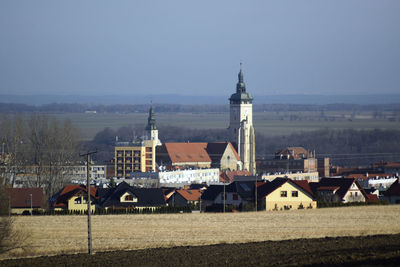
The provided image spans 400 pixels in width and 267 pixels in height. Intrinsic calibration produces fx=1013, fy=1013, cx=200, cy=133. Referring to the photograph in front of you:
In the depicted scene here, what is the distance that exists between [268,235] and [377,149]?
137328 mm

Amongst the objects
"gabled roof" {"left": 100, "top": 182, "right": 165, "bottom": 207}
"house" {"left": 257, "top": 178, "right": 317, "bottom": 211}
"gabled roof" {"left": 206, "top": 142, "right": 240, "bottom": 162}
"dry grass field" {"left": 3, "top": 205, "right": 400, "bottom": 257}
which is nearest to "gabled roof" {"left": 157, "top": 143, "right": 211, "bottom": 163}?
"gabled roof" {"left": 206, "top": 142, "right": 240, "bottom": 162}

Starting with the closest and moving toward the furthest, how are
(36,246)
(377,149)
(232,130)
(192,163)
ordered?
(36,246), (192,163), (232,130), (377,149)

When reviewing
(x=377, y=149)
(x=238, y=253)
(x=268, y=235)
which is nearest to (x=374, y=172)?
(x=377, y=149)

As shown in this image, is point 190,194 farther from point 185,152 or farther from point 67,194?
point 185,152

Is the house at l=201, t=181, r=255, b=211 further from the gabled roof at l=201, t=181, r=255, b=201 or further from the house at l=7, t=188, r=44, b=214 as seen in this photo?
the house at l=7, t=188, r=44, b=214

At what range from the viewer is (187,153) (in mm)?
126375

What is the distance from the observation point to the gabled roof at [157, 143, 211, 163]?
124 meters

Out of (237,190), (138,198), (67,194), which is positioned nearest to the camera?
(138,198)

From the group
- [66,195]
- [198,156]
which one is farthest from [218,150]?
[66,195]

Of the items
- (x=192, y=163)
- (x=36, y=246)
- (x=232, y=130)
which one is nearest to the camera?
(x=36, y=246)

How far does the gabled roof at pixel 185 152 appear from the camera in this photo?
408ft

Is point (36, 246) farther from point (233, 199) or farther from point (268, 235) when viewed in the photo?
point (233, 199)

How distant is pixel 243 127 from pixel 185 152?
9510 millimetres

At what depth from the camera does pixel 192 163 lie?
411 ft
